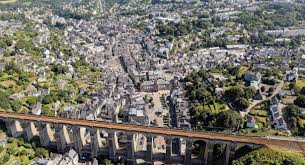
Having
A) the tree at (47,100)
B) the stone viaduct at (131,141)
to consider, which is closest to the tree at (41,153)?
the stone viaduct at (131,141)

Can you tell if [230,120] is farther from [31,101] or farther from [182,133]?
[31,101]

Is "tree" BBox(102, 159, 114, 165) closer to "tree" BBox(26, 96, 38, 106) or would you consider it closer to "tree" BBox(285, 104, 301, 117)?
"tree" BBox(26, 96, 38, 106)

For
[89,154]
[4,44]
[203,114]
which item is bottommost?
[89,154]

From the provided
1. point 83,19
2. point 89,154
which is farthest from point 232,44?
point 83,19

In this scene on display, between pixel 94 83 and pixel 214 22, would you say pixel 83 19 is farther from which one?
pixel 94 83

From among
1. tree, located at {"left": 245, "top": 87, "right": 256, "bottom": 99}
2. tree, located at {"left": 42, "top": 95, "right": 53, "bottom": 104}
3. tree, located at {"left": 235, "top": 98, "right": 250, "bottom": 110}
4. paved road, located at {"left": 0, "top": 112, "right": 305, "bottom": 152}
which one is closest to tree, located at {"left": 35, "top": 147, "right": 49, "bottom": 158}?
paved road, located at {"left": 0, "top": 112, "right": 305, "bottom": 152}

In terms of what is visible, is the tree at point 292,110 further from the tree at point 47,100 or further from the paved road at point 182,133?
the tree at point 47,100

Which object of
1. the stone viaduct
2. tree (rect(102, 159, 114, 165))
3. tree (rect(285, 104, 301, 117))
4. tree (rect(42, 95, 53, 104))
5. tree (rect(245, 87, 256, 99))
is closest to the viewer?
the stone viaduct
